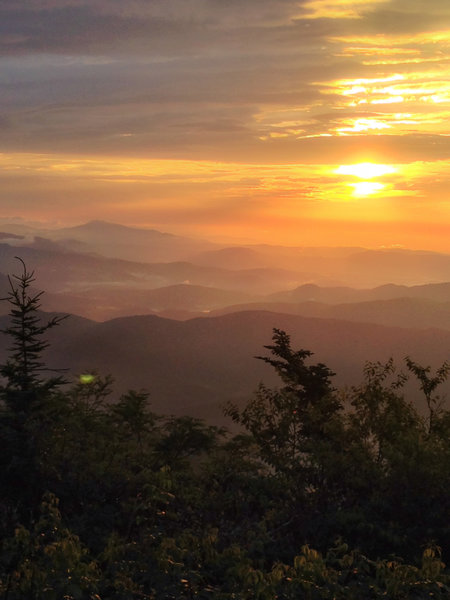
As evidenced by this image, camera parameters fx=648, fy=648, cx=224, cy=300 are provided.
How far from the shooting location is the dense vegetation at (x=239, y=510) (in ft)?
40.4

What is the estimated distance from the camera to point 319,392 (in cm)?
3528

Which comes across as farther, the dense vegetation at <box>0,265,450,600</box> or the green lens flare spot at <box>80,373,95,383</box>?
the green lens flare spot at <box>80,373,95,383</box>

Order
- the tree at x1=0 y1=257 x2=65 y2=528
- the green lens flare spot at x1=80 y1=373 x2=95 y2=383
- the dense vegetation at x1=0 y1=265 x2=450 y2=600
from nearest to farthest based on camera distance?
the dense vegetation at x1=0 y1=265 x2=450 y2=600
the tree at x1=0 y1=257 x2=65 y2=528
the green lens flare spot at x1=80 y1=373 x2=95 y2=383

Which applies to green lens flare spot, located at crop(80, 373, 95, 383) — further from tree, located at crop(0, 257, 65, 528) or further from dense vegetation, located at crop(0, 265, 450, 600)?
tree, located at crop(0, 257, 65, 528)

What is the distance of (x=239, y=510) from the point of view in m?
22.1

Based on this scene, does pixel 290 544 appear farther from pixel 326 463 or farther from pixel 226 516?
pixel 326 463

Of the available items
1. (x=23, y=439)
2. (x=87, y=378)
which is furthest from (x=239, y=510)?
(x=87, y=378)

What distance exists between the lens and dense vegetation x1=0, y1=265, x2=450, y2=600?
1231 centimetres

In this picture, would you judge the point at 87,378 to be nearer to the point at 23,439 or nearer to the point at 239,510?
the point at 23,439

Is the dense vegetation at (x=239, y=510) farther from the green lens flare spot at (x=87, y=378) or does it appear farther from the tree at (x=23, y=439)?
the green lens flare spot at (x=87, y=378)

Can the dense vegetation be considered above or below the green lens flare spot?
below

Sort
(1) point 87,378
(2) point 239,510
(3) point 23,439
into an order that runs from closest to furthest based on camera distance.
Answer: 1. (2) point 239,510
2. (3) point 23,439
3. (1) point 87,378

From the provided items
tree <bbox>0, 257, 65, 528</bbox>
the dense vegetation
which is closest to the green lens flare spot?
the dense vegetation

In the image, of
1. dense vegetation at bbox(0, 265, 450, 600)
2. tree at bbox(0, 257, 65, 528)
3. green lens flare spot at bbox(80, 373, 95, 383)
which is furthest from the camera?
green lens flare spot at bbox(80, 373, 95, 383)
